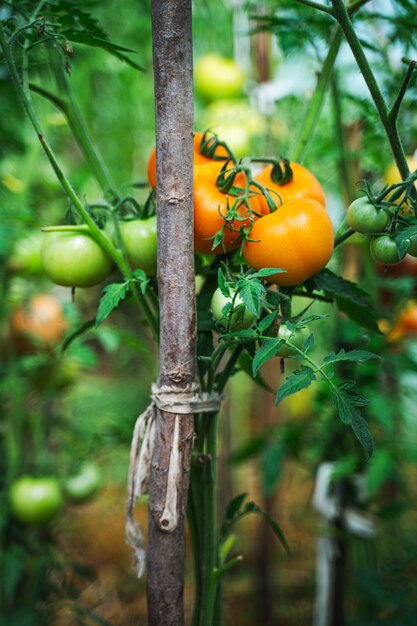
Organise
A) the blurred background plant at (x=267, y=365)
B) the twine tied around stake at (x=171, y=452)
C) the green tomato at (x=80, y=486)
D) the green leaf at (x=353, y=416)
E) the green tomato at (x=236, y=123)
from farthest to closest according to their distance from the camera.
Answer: the green tomato at (x=80, y=486)
the green tomato at (x=236, y=123)
the blurred background plant at (x=267, y=365)
the twine tied around stake at (x=171, y=452)
the green leaf at (x=353, y=416)

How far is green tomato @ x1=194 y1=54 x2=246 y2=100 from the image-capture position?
108 cm

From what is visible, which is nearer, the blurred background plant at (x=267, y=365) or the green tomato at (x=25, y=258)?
the blurred background plant at (x=267, y=365)

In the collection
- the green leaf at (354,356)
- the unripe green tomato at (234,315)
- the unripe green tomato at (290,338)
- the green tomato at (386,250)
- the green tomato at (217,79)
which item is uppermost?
the green tomato at (217,79)

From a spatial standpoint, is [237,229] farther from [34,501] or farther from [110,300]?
[34,501]

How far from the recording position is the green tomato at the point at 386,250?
432 millimetres

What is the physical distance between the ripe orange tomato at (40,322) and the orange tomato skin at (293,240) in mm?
657

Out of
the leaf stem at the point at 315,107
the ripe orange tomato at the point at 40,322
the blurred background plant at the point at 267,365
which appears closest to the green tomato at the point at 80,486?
the blurred background plant at the point at 267,365

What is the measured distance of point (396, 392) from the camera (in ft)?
3.17

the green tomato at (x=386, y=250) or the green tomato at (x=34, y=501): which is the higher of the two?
the green tomato at (x=386, y=250)

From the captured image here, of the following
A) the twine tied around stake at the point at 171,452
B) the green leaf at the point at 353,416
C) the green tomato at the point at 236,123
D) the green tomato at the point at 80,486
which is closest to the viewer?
the green leaf at the point at 353,416

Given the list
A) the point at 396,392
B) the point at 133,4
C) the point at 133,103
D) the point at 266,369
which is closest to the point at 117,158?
the point at 133,103

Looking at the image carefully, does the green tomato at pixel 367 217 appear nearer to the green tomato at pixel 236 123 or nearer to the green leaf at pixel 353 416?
the green leaf at pixel 353 416

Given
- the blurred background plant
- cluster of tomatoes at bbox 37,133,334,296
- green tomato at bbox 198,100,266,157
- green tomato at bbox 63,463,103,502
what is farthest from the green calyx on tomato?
green tomato at bbox 63,463,103,502

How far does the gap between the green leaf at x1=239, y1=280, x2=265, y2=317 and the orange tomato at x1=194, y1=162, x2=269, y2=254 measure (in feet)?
0.20
